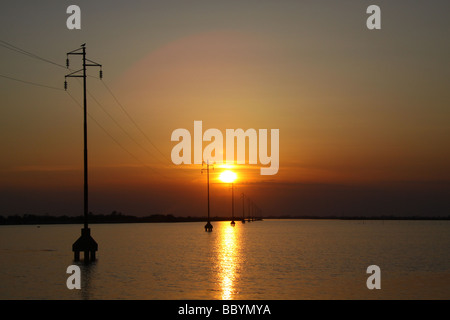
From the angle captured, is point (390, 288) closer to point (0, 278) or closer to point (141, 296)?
point (141, 296)

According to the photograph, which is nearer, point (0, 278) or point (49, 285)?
point (49, 285)
